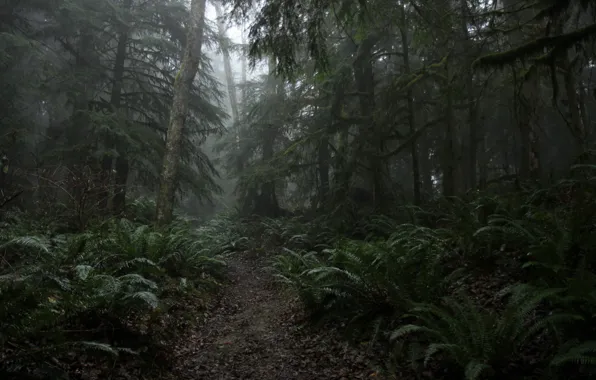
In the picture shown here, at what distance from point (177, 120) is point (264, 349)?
26.1 feet

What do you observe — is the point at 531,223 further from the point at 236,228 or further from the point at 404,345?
the point at 236,228

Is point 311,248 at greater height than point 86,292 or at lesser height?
greater

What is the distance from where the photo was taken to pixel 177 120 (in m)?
11.1

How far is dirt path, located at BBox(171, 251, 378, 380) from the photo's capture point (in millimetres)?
4594

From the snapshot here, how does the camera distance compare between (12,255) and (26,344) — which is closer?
(26,344)

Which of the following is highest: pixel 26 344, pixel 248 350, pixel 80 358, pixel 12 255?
pixel 12 255

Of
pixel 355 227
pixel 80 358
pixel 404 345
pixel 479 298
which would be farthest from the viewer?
pixel 355 227

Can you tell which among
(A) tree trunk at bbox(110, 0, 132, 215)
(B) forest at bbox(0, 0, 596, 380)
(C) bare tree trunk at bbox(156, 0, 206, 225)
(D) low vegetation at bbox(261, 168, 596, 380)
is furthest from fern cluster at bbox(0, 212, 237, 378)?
(A) tree trunk at bbox(110, 0, 132, 215)

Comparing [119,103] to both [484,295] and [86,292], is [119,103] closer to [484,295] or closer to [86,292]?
[86,292]

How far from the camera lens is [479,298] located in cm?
495

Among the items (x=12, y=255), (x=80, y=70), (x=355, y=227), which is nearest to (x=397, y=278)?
(x=355, y=227)

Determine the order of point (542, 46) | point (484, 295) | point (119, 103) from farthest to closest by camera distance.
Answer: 1. point (119, 103)
2. point (542, 46)
3. point (484, 295)

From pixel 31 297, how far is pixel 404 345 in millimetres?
4085

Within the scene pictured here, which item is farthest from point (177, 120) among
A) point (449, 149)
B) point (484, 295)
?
point (484, 295)
